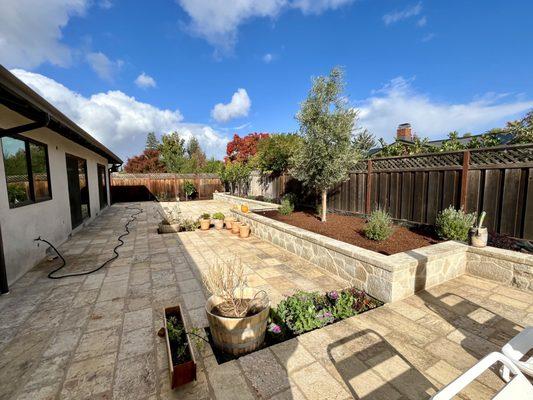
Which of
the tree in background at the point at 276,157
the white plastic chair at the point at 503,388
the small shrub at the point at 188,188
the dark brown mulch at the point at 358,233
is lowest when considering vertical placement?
the dark brown mulch at the point at 358,233

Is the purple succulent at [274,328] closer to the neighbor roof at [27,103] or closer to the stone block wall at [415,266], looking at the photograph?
the stone block wall at [415,266]

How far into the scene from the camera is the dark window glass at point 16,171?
3.73 metres

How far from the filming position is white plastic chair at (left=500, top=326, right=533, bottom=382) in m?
1.51

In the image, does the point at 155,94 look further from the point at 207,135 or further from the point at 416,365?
the point at 207,135

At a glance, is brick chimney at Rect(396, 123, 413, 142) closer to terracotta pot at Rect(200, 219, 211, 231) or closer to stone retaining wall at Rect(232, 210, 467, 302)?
stone retaining wall at Rect(232, 210, 467, 302)

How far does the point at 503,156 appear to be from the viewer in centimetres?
393

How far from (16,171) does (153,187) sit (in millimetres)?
12901

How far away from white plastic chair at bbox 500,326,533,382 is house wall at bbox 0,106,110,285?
18.9 feet

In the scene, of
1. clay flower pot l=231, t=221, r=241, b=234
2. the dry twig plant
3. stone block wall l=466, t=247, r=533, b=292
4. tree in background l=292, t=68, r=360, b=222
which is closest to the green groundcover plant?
the dry twig plant

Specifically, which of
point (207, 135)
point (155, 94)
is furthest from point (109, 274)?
point (207, 135)

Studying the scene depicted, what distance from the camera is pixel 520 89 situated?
24.3 feet

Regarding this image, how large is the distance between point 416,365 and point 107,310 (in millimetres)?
3259

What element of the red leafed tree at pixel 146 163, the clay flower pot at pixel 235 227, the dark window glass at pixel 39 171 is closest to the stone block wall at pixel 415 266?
the clay flower pot at pixel 235 227

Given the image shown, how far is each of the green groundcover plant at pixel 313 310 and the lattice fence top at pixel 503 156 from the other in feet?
10.9
